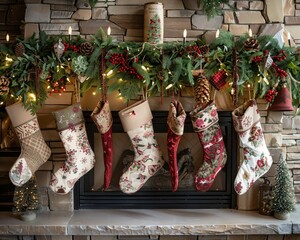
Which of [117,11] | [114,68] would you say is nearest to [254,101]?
[114,68]

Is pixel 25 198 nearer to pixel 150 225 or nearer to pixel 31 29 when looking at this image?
pixel 150 225

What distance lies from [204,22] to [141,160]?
3.23 ft

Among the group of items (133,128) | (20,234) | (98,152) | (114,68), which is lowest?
(20,234)

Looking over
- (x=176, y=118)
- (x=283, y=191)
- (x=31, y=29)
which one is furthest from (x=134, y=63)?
(x=283, y=191)

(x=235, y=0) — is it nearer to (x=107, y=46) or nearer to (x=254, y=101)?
(x=254, y=101)

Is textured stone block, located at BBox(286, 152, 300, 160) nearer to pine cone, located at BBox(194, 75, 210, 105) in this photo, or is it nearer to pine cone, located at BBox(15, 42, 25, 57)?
pine cone, located at BBox(194, 75, 210, 105)

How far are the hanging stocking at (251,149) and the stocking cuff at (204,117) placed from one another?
135 millimetres

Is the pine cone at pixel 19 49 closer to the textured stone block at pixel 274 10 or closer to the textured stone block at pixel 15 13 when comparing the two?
the textured stone block at pixel 15 13

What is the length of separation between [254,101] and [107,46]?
0.96 m

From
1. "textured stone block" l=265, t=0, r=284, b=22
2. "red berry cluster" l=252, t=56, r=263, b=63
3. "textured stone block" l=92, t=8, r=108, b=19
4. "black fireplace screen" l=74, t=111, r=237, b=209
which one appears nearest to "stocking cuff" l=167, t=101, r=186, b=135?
"black fireplace screen" l=74, t=111, r=237, b=209

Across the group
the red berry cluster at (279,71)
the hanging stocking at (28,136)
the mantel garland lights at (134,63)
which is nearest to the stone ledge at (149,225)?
the hanging stocking at (28,136)

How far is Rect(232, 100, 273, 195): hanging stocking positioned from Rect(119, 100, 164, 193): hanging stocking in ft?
1.69

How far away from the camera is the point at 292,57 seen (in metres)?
2.33

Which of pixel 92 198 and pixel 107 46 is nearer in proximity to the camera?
pixel 107 46
